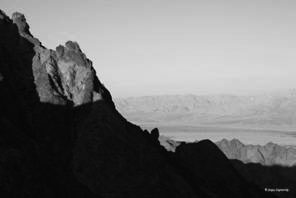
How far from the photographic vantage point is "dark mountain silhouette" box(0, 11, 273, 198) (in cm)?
5112

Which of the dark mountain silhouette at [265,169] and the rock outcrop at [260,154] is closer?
the dark mountain silhouette at [265,169]

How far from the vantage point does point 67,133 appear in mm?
62156

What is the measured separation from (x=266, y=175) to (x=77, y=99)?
110 meters

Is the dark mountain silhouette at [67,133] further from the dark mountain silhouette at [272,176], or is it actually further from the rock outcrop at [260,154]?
the rock outcrop at [260,154]

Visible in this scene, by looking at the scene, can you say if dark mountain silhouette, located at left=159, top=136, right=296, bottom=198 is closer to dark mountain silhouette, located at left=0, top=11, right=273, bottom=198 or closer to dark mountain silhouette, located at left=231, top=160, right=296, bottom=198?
dark mountain silhouette, located at left=231, top=160, right=296, bottom=198

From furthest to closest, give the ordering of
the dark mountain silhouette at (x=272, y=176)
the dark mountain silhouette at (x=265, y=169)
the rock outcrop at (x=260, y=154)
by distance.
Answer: the rock outcrop at (x=260, y=154) → the dark mountain silhouette at (x=265, y=169) → the dark mountain silhouette at (x=272, y=176)

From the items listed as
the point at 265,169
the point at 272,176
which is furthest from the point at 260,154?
the point at 272,176

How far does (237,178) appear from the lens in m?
90.9

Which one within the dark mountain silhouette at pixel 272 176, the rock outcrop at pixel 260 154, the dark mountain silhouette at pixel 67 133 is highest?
the dark mountain silhouette at pixel 67 133

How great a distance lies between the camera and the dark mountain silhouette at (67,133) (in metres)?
51.1

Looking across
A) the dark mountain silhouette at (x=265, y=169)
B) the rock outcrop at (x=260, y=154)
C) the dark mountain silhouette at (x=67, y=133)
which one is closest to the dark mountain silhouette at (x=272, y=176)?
the dark mountain silhouette at (x=265, y=169)

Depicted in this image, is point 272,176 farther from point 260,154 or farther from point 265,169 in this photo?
point 260,154

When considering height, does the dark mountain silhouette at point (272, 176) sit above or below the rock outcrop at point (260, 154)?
below

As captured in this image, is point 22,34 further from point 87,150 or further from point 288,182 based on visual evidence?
point 288,182
